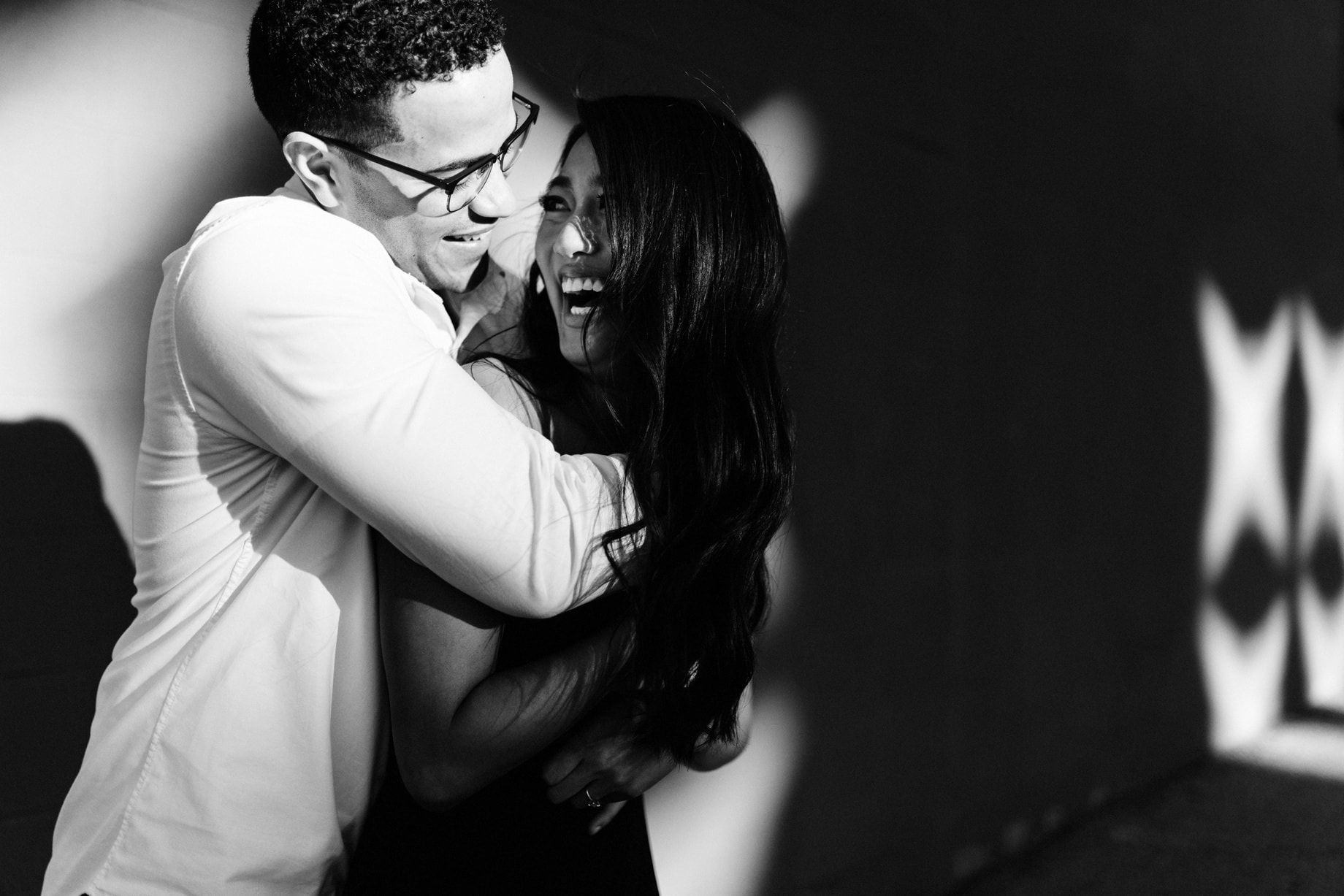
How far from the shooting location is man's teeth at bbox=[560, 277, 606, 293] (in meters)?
1.40

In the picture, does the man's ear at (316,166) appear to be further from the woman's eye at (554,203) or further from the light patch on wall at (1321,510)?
the light patch on wall at (1321,510)

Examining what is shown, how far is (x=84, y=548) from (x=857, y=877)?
221 centimetres

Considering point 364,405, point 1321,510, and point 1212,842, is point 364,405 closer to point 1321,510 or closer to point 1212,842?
point 1212,842

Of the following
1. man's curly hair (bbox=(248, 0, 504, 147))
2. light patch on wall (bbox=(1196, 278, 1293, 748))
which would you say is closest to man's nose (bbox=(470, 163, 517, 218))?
man's curly hair (bbox=(248, 0, 504, 147))

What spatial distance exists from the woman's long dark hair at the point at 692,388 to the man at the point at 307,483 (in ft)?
0.44

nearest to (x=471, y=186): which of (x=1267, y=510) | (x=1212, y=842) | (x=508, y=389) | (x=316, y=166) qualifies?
(x=316, y=166)

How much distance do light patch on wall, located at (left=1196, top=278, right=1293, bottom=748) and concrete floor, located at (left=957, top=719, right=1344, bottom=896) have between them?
→ 323mm

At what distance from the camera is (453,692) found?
1175mm

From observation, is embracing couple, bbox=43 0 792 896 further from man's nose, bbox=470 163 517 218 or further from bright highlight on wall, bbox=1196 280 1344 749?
bright highlight on wall, bbox=1196 280 1344 749

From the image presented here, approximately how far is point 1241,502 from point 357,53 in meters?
4.76

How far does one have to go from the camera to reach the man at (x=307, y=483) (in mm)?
1012

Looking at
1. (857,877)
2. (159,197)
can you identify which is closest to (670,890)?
(857,877)

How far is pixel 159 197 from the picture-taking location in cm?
172

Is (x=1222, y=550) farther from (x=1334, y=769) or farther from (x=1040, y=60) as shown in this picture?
(x=1040, y=60)
